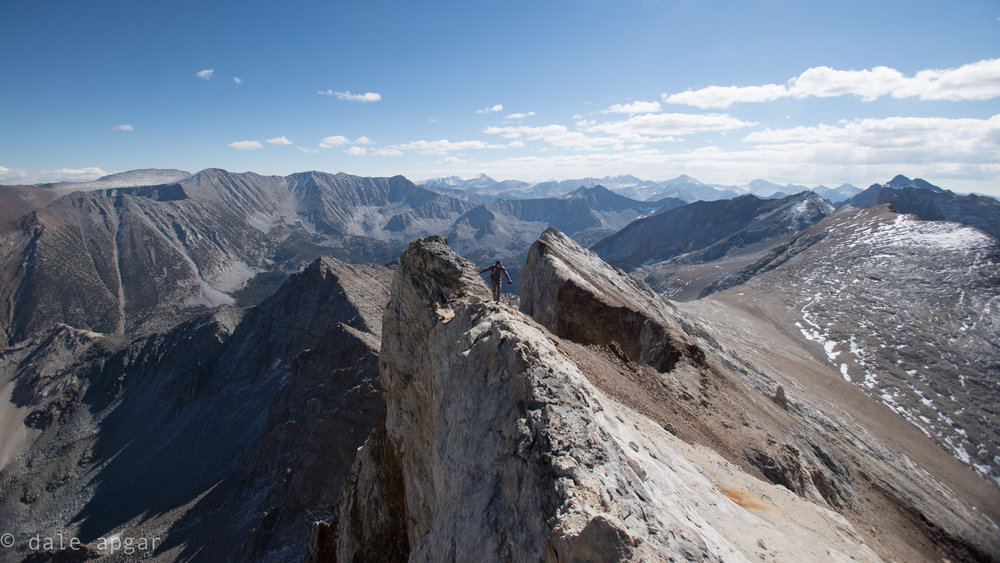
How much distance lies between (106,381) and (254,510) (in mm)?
77556

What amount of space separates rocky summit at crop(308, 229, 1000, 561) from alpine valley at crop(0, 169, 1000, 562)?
9 cm

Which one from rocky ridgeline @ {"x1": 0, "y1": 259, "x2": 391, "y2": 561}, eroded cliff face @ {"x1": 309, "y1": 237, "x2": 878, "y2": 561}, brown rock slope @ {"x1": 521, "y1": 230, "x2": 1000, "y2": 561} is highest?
eroded cliff face @ {"x1": 309, "y1": 237, "x2": 878, "y2": 561}

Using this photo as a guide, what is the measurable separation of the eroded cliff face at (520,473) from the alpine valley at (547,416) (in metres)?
0.07

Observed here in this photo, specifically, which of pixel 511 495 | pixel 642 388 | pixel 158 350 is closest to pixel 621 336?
pixel 642 388

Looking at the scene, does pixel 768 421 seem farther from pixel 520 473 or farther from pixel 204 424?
pixel 204 424

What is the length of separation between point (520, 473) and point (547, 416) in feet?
4.07

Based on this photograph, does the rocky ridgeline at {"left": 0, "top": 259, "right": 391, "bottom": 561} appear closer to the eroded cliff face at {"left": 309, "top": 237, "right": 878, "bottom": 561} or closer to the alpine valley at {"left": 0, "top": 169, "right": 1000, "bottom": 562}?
the alpine valley at {"left": 0, "top": 169, "right": 1000, "bottom": 562}

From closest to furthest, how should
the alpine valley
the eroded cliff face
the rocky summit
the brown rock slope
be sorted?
the eroded cliff face → the rocky summit → the alpine valley → the brown rock slope

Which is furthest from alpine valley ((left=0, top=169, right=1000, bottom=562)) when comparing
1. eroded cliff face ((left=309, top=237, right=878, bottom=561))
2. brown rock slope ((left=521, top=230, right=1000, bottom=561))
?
brown rock slope ((left=521, top=230, right=1000, bottom=561))

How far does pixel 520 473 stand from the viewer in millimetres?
8469

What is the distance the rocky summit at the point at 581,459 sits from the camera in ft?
26.1

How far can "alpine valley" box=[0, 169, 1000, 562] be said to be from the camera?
947 centimetres

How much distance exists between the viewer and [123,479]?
75.1 meters

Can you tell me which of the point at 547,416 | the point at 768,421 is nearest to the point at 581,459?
the point at 547,416
